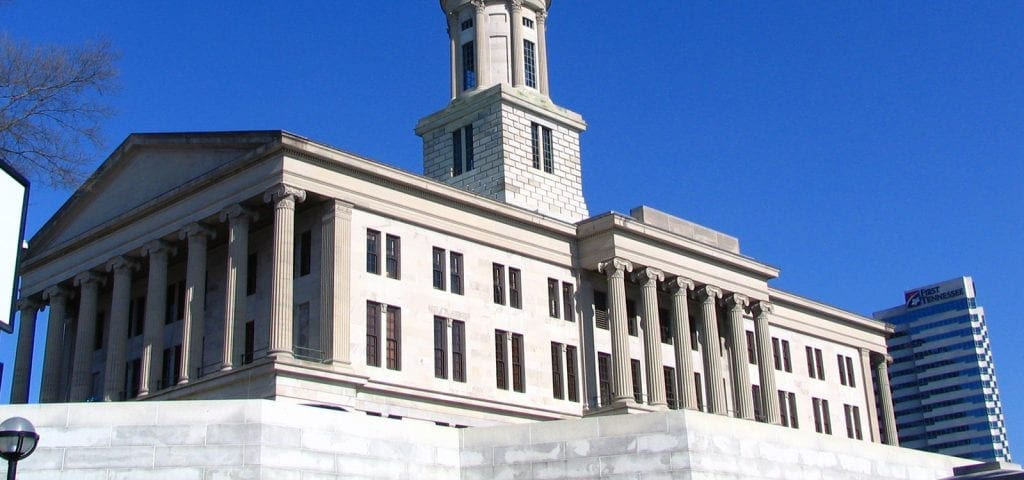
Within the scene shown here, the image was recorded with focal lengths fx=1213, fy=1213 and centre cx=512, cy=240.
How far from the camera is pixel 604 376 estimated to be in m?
59.3

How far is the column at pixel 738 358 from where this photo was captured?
63.4m

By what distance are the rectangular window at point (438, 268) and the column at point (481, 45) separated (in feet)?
59.9

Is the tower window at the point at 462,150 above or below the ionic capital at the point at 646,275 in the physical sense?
above

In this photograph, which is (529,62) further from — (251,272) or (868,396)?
(868,396)

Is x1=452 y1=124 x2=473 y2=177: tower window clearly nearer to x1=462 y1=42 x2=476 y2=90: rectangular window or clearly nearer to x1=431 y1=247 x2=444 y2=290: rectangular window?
x1=462 y1=42 x2=476 y2=90: rectangular window

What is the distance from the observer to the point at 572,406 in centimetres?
5722

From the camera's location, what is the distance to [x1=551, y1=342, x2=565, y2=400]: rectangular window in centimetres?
5684

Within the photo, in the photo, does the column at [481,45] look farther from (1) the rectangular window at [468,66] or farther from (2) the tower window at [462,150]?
(2) the tower window at [462,150]

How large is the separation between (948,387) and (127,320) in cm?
16045

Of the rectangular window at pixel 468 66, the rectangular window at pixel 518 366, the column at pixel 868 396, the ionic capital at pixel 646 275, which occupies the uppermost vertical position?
the rectangular window at pixel 468 66

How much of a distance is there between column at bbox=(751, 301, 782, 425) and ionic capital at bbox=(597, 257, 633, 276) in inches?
442

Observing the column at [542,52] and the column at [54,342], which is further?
the column at [542,52]

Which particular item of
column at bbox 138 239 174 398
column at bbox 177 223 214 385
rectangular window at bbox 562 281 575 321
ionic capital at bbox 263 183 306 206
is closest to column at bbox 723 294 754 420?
rectangular window at bbox 562 281 575 321

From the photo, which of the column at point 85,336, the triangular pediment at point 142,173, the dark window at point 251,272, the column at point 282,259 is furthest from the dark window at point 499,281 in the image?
the column at point 85,336
